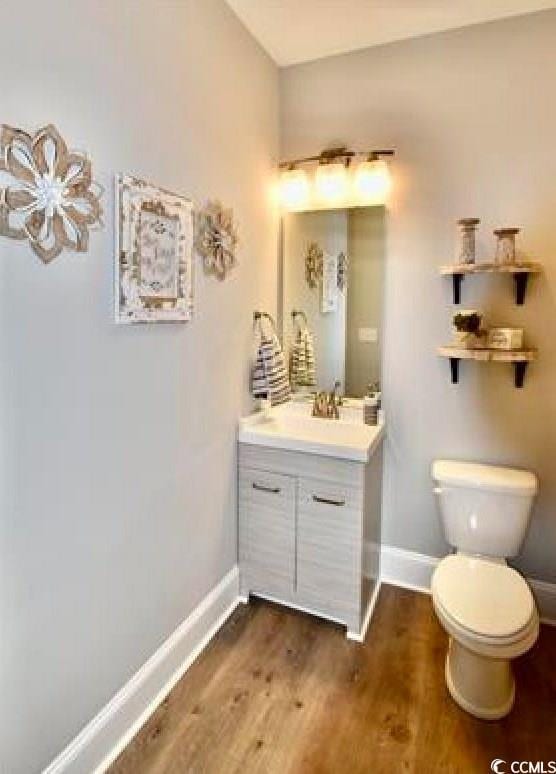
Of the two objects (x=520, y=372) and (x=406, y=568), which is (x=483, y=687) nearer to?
(x=406, y=568)

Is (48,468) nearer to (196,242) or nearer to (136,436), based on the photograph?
(136,436)

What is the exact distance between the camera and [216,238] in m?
1.90

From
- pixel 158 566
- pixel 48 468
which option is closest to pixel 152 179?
pixel 48 468

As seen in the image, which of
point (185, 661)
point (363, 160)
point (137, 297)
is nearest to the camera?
point (137, 297)

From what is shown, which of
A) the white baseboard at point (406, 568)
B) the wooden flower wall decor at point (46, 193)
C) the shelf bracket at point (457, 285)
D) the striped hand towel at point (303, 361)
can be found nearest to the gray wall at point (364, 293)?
the striped hand towel at point (303, 361)

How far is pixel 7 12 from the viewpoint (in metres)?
1.06

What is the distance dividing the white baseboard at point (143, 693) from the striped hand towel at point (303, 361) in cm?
105

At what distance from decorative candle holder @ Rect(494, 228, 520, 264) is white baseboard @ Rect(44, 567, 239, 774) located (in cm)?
185

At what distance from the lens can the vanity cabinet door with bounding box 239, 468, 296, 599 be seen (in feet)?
7.00

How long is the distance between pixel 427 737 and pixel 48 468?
1.49 meters

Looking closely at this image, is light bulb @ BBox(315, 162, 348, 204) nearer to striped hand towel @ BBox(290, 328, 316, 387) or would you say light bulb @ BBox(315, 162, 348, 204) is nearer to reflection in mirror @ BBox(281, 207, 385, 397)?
reflection in mirror @ BBox(281, 207, 385, 397)

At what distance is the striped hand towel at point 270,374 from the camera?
2.26 m

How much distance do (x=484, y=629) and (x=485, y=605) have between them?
13 centimetres

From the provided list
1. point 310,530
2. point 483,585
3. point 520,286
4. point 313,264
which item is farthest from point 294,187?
point 483,585
